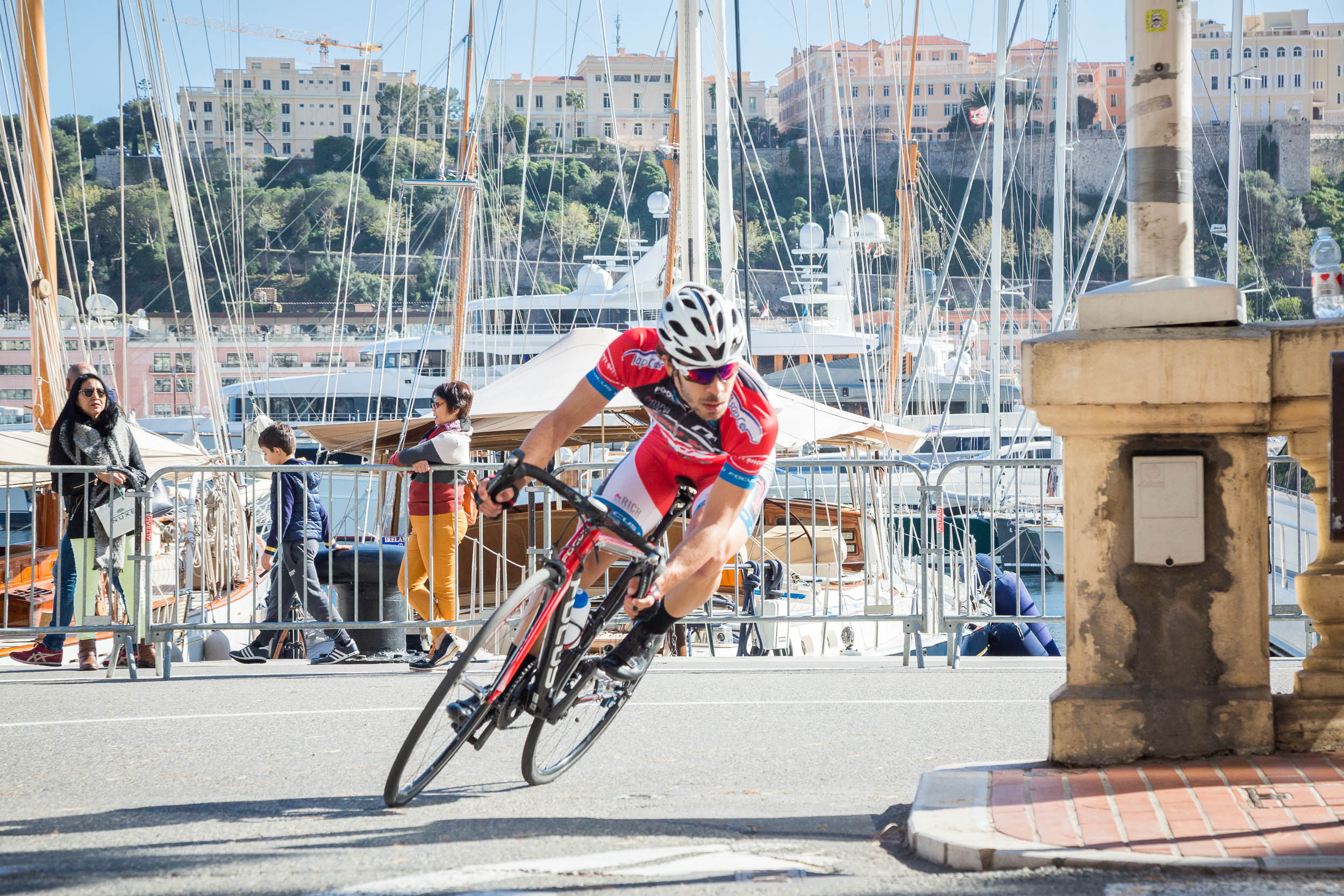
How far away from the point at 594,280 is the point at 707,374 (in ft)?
216

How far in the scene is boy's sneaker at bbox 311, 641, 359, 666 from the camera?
9.67m

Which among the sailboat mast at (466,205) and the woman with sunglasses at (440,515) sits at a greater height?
the sailboat mast at (466,205)

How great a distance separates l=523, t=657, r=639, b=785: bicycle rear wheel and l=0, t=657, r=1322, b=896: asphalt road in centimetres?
8

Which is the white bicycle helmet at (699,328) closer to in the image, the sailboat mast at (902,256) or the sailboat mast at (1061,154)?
the sailboat mast at (1061,154)

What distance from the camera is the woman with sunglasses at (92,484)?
28.6ft

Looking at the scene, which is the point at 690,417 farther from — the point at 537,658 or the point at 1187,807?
the point at 1187,807

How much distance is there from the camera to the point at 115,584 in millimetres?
A: 8859

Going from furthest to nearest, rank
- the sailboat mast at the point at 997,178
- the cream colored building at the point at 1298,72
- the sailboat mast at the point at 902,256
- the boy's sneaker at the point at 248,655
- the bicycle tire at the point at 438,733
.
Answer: the cream colored building at the point at 1298,72, the sailboat mast at the point at 902,256, the sailboat mast at the point at 997,178, the boy's sneaker at the point at 248,655, the bicycle tire at the point at 438,733

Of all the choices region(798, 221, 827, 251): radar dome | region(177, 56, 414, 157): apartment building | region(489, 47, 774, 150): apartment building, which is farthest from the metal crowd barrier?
region(177, 56, 414, 157): apartment building

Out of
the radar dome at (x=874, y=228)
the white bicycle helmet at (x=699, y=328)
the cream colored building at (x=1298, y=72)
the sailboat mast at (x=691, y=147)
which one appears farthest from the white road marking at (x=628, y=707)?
the cream colored building at (x=1298, y=72)

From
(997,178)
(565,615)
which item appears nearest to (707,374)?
(565,615)

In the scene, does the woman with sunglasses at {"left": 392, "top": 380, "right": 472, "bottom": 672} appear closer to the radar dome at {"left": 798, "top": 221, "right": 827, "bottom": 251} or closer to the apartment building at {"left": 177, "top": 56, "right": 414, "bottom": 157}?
the radar dome at {"left": 798, "top": 221, "right": 827, "bottom": 251}

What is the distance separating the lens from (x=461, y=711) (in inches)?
172

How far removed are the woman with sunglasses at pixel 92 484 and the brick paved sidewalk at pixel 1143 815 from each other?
618 centimetres
